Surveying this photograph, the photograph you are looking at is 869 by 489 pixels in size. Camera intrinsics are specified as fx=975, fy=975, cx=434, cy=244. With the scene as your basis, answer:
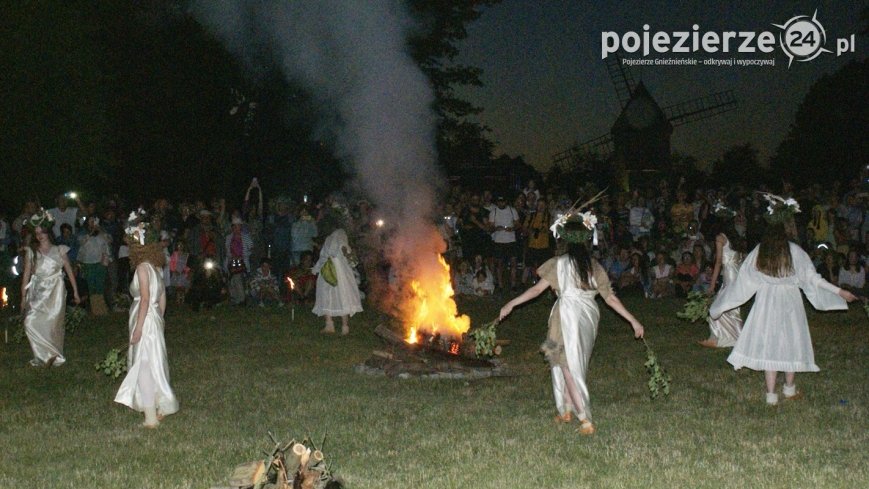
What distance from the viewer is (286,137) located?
31656mm

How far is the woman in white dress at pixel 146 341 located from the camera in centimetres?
927

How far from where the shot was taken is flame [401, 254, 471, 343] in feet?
42.1

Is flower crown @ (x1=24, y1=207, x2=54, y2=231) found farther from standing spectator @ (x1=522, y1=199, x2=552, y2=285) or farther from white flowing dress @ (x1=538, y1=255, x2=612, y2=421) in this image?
standing spectator @ (x1=522, y1=199, x2=552, y2=285)

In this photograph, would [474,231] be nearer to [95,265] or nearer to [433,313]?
[95,265]

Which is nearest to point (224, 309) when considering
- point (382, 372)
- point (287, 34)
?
point (287, 34)

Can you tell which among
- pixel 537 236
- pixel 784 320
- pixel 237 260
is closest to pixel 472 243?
pixel 537 236

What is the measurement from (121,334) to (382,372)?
5775mm

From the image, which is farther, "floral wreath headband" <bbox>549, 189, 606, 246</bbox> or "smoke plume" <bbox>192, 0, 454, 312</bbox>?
"smoke plume" <bbox>192, 0, 454, 312</bbox>

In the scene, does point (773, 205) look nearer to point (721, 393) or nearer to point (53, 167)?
point (721, 393)

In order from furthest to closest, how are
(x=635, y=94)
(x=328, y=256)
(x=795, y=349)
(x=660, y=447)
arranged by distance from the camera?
(x=635, y=94) → (x=328, y=256) → (x=795, y=349) → (x=660, y=447)

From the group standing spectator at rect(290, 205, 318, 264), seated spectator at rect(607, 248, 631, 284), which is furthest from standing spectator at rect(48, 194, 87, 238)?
seated spectator at rect(607, 248, 631, 284)

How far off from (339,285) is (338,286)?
2 centimetres

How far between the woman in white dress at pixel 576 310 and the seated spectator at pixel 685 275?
11.0 meters

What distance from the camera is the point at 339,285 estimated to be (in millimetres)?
15375
